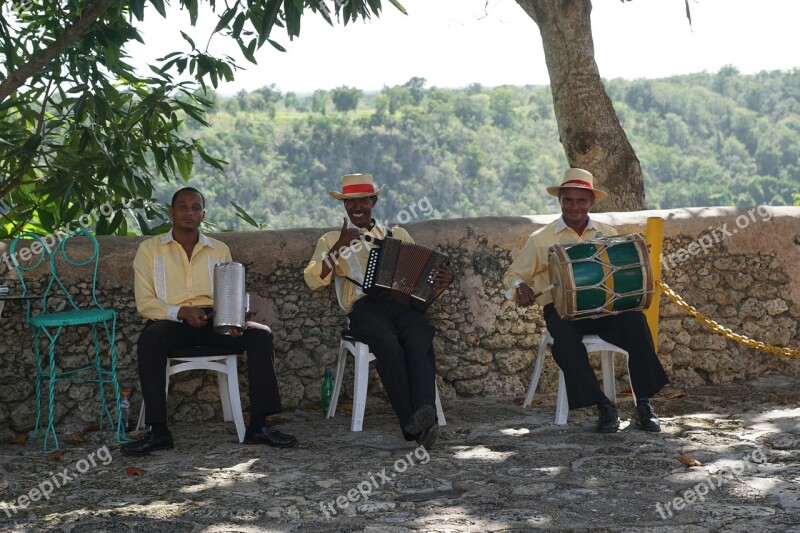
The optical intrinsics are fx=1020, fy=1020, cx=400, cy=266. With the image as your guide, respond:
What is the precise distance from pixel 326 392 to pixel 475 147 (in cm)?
3957

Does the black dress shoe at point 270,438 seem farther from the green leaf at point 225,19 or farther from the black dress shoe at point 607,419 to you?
the green leaf at point 225,19

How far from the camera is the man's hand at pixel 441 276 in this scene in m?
5.17

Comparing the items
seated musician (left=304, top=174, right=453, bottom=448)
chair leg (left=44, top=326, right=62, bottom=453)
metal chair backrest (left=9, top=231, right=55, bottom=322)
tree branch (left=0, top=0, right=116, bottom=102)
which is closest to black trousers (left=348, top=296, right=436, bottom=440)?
seated musician (left=304, top=174, right=453, bottom=448)

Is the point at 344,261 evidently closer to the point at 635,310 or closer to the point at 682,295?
the point at 635,310

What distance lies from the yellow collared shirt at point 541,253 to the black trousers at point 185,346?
1.32 meters

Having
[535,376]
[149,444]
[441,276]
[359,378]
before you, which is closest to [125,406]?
[149,444]

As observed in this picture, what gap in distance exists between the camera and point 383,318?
16.7 ft

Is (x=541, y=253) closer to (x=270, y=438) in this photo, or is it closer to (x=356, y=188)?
(x=356, y=188)

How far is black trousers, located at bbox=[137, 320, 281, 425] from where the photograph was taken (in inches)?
187

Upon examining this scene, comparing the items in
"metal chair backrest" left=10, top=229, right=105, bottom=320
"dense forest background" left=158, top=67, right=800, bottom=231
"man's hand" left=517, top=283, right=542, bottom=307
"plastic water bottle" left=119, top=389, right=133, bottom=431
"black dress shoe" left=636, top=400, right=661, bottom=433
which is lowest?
"black dress shoe" left=636, top=400, right=661, bottom=433

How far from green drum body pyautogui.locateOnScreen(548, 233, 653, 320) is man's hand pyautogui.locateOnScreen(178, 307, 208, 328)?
1724 millimetres

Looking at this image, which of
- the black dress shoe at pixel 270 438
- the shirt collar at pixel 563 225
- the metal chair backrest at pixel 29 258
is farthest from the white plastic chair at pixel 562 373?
the metal chair backrest at pixel 29 258

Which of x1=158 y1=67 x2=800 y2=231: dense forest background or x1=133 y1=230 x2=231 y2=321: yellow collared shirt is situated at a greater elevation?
x1=158 y1=67 x2=800 y2=231: dense forest background

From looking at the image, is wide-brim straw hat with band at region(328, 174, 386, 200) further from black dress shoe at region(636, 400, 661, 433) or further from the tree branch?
black dress shoe at region(636, 400, 661, 433)
